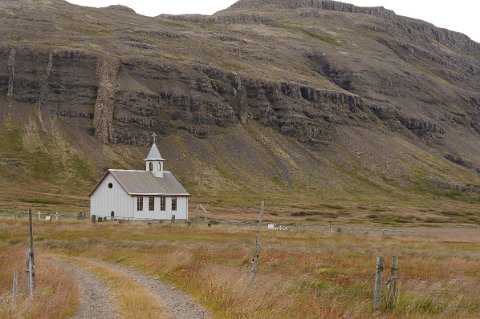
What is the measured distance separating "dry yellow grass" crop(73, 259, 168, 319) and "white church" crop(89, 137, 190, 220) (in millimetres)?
51418

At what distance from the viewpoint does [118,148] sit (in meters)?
168

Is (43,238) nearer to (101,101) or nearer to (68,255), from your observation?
(68,255)

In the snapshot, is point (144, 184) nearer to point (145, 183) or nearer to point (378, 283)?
point (145, 183)

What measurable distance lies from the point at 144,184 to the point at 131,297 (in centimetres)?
6243

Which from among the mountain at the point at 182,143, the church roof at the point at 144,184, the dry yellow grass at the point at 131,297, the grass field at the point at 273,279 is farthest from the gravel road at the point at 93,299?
the mountain at the point at 182,143

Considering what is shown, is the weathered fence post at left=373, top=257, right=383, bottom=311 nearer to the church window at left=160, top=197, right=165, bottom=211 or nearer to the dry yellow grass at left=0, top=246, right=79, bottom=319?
the dry yellow grass at left=0, top=246, right=79, bottom=319

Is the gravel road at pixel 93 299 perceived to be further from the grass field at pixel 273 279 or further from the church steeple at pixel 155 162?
the church steeple at pixel 155 162

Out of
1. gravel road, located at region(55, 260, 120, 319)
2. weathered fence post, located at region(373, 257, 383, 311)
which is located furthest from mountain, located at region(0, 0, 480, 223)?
weathered fence post, located at region(373, 257, 383, 311)

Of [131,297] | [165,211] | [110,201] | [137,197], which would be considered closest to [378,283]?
[131,297]

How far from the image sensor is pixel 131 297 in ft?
74.8

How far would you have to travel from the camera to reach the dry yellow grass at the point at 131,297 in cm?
1958

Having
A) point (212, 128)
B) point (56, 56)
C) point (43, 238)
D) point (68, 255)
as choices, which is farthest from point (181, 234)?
point (56, 56)

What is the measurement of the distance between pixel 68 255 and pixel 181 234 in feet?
57.7

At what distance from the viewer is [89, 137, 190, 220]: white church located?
82.9m
